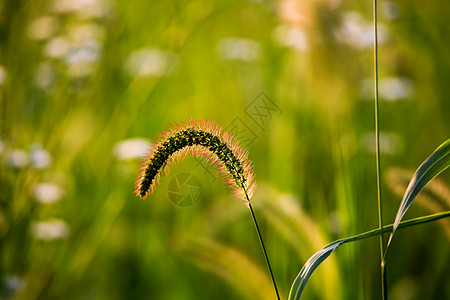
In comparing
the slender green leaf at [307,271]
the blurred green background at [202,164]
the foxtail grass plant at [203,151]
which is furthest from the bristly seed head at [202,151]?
the blurred green background at [202,164]

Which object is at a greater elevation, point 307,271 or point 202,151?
point 202,151

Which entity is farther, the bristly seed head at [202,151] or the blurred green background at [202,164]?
the blurred green background at [202,164]

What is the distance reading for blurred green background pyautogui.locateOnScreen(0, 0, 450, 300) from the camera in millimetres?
1027

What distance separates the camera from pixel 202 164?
1.26 meters

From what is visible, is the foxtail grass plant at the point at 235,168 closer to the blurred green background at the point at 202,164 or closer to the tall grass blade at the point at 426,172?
the tall grass blade at the point at 426,172

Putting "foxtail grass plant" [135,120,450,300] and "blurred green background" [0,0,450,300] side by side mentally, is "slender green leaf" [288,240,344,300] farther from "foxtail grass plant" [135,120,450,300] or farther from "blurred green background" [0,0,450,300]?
"blurred green background" [0,0,450,300]

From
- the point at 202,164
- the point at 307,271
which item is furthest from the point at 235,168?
the point at 202,164

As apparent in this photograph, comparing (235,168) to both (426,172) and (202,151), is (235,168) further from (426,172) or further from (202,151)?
(426,172)

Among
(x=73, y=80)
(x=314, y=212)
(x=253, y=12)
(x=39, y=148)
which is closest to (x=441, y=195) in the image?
(x=314, y=212)

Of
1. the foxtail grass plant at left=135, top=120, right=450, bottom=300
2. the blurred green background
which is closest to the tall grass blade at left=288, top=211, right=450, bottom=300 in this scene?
the foxtail grass plant at left=135, top=120, right=450, bottom=300

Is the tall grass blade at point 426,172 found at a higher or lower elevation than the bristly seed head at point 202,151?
lower

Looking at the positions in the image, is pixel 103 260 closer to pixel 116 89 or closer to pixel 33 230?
pixel 33 230

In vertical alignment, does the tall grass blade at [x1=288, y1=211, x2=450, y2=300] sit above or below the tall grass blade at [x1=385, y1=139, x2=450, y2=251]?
below

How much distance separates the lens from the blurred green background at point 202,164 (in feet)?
3.37
